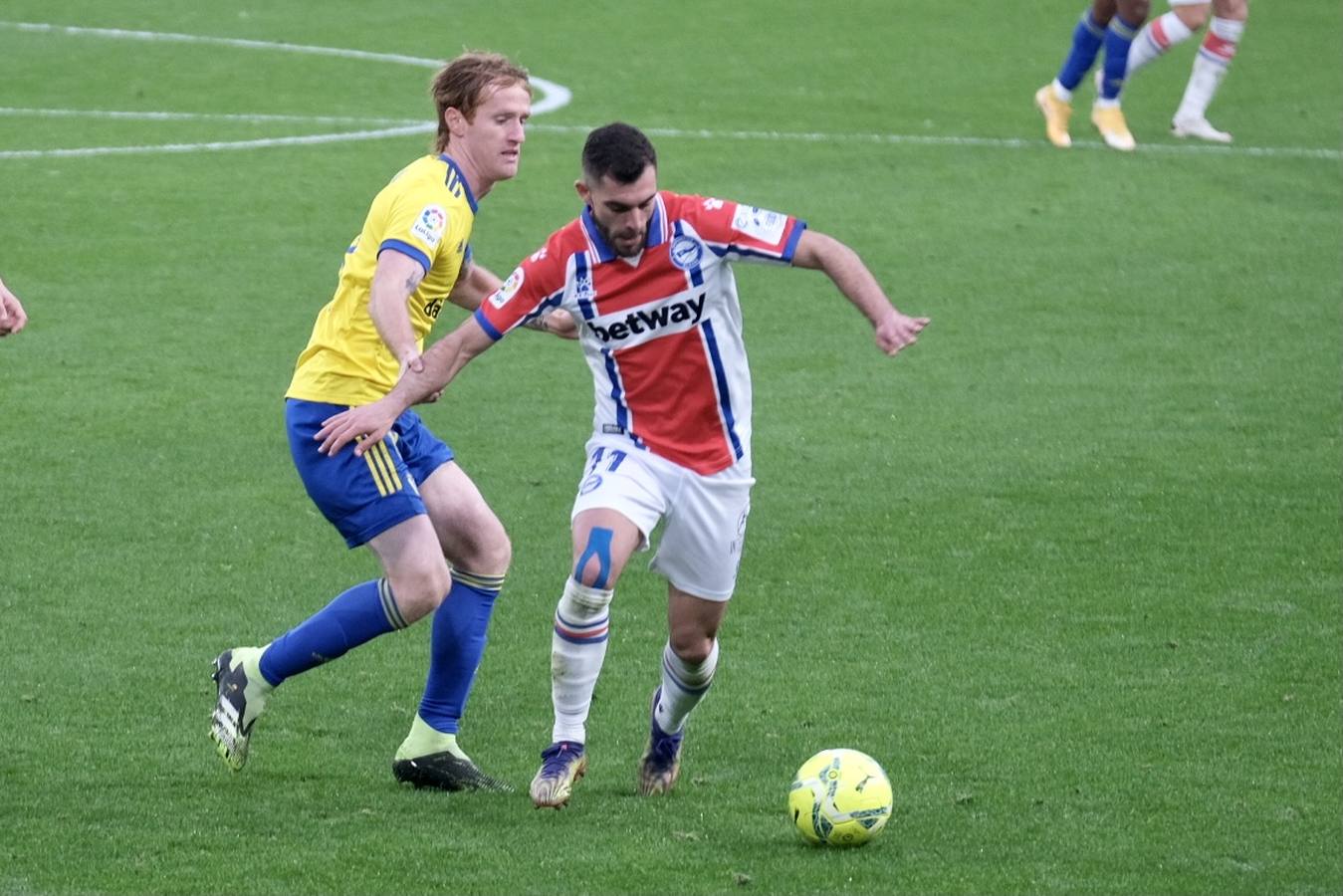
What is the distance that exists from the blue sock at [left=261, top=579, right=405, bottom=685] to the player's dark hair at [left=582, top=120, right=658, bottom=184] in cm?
142

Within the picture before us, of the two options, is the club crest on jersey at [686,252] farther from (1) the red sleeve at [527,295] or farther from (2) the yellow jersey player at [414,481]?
(2) the yellow jersey player at [414,481]

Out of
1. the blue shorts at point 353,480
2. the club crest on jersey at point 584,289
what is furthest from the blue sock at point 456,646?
the club crest on jersey at point 584,289

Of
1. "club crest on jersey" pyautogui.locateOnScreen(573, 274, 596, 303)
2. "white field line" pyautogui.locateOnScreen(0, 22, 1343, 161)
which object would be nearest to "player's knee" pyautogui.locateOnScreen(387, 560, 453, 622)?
"club crest on jersey" pyautogui.locateOnScreen(573, 274, 596, 303)

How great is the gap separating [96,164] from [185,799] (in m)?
9.98

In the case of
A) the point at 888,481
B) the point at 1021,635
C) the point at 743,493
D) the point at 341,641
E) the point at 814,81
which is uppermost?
the point at 743,493

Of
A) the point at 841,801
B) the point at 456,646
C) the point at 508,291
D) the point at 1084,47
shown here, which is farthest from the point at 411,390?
the point at 1084,47

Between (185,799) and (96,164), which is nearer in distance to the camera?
(185,799)

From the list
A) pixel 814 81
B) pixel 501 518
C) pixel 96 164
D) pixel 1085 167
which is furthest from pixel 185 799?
pixel 814 81

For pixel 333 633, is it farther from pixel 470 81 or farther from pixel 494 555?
pixel 470 81

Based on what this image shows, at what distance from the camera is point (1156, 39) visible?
53.0 ft

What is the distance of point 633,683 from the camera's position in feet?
23.4

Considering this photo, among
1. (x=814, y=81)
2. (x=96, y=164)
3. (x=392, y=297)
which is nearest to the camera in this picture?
(x=392, y=297)

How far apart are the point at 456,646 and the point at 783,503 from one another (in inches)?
125

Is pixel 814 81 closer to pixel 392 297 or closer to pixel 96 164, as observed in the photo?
pixel 96 164
